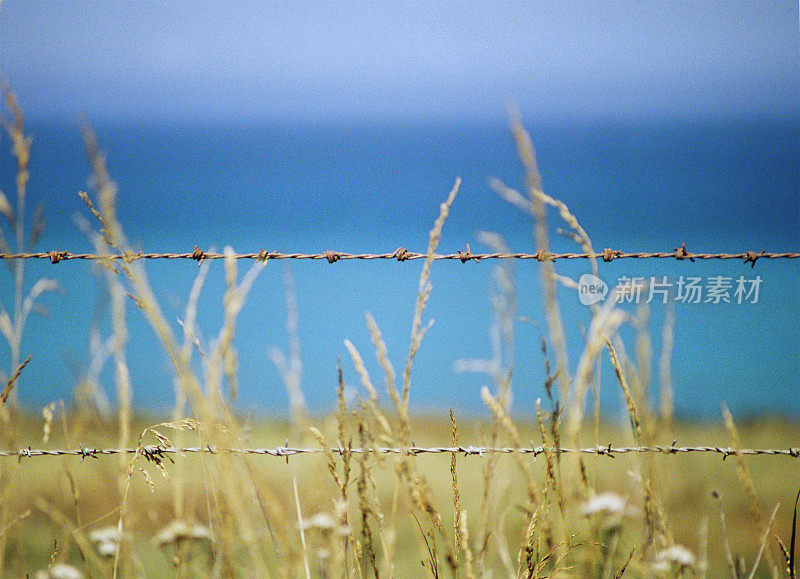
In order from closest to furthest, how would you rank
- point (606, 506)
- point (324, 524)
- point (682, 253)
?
1. point (606, 506)
2. point (324, 524)
3. point (682, 253)

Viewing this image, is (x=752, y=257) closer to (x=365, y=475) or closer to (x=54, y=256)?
(x=365, y=475)

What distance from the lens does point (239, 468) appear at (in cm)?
104

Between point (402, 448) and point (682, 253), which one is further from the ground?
point (682, 253)

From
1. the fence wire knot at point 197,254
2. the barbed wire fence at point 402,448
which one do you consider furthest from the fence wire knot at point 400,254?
the fence wire knot at point 197,254

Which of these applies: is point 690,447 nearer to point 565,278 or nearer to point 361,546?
point 565,278

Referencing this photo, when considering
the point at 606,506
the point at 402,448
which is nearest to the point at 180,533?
the point at 402,448

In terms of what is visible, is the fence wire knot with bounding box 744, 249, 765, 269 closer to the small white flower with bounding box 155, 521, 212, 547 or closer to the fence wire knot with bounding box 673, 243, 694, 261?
the fence wire knot with bounding box 673, 243, 694, 261

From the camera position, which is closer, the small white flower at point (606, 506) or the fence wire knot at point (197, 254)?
the small white flower at point (606, 506)

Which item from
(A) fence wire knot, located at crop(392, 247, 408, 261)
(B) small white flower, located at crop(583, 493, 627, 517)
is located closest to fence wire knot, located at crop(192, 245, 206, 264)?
(A) fence wire knot, located at crop(392, 247, 408, 261)

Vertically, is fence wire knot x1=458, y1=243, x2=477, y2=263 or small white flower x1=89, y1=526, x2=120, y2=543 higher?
fence wire knot x1=458, y1=243, x2=477, y2=263

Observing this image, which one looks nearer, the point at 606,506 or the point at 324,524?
the point at 606,506

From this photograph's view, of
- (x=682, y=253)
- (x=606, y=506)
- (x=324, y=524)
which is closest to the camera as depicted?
(x=606, y=506)

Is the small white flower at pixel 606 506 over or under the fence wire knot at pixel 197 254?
under

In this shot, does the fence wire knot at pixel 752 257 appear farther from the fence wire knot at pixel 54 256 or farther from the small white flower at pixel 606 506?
the fence wire knot at pixel 54 256
